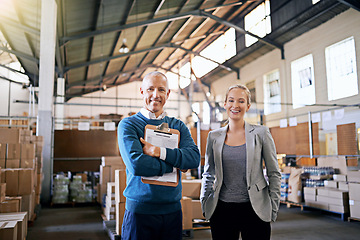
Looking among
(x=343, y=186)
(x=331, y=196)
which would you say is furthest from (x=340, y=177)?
(x=331, y=196)

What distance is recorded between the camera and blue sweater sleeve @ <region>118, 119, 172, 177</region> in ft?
4.49

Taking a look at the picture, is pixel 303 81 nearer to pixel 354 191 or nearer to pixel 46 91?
pixel 354 191

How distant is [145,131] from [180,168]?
0.25 meters

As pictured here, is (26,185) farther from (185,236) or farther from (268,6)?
(268,6)

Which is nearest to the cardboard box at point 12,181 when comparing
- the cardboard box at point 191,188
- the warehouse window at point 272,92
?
the cardboard box at point 191,188

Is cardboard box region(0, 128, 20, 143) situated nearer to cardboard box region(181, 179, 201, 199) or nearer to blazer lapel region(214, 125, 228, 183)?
cardboard box region(181, 179, 201, 199)

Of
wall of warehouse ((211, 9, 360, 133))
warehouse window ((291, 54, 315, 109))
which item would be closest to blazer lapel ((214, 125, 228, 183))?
wall of warehouse ((211, 9, 360, 133))

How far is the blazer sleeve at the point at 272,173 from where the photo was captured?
1753 millimetres

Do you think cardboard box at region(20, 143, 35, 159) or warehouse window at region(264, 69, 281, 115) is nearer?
cardboard box at region(20, 143, 35, 159)

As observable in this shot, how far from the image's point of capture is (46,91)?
756 cm

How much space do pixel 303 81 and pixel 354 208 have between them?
22.6 feet

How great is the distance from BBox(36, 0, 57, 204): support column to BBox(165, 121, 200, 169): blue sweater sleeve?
671 centimetres

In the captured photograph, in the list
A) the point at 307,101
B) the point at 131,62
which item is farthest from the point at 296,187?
the point at 131,62

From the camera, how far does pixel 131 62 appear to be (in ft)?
53.2
